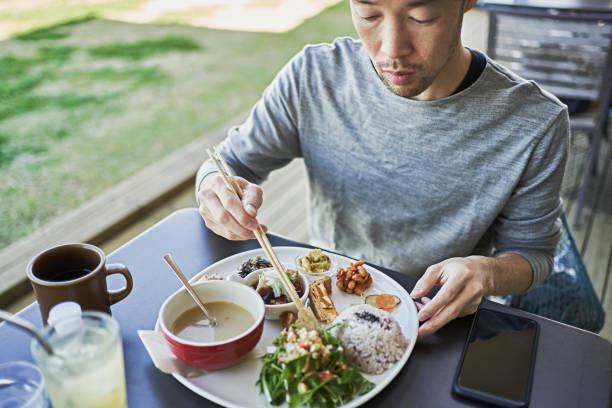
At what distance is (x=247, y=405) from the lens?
2.78ft

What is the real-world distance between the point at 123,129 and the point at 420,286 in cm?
338

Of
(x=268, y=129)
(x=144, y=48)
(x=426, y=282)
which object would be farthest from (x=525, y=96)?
(x=144, y=48)

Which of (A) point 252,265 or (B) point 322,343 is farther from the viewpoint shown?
(A) point 252,265

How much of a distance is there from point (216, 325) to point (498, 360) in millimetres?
504

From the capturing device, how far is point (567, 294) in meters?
1.52

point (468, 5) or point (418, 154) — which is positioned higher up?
point (468, 5)

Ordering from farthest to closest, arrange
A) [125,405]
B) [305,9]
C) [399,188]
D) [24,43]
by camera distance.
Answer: [305,9], [24,43], [399,188], [125,405]

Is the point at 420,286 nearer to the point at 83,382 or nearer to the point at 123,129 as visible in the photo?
the point at 83,382

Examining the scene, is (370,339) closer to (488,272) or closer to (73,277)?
(488,272)

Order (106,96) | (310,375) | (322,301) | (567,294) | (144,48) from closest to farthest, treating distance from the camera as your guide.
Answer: (310,375)
(322,301)
(567,294)
(106,96)
(144,48)

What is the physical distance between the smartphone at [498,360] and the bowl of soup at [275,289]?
0.32 meters

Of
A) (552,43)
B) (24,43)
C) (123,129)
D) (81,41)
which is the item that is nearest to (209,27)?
(81,41)

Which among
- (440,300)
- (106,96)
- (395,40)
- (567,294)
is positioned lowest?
(106,96)

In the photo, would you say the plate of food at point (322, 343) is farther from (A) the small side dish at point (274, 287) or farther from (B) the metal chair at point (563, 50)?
(B) the metal chair at point (563, 50)
